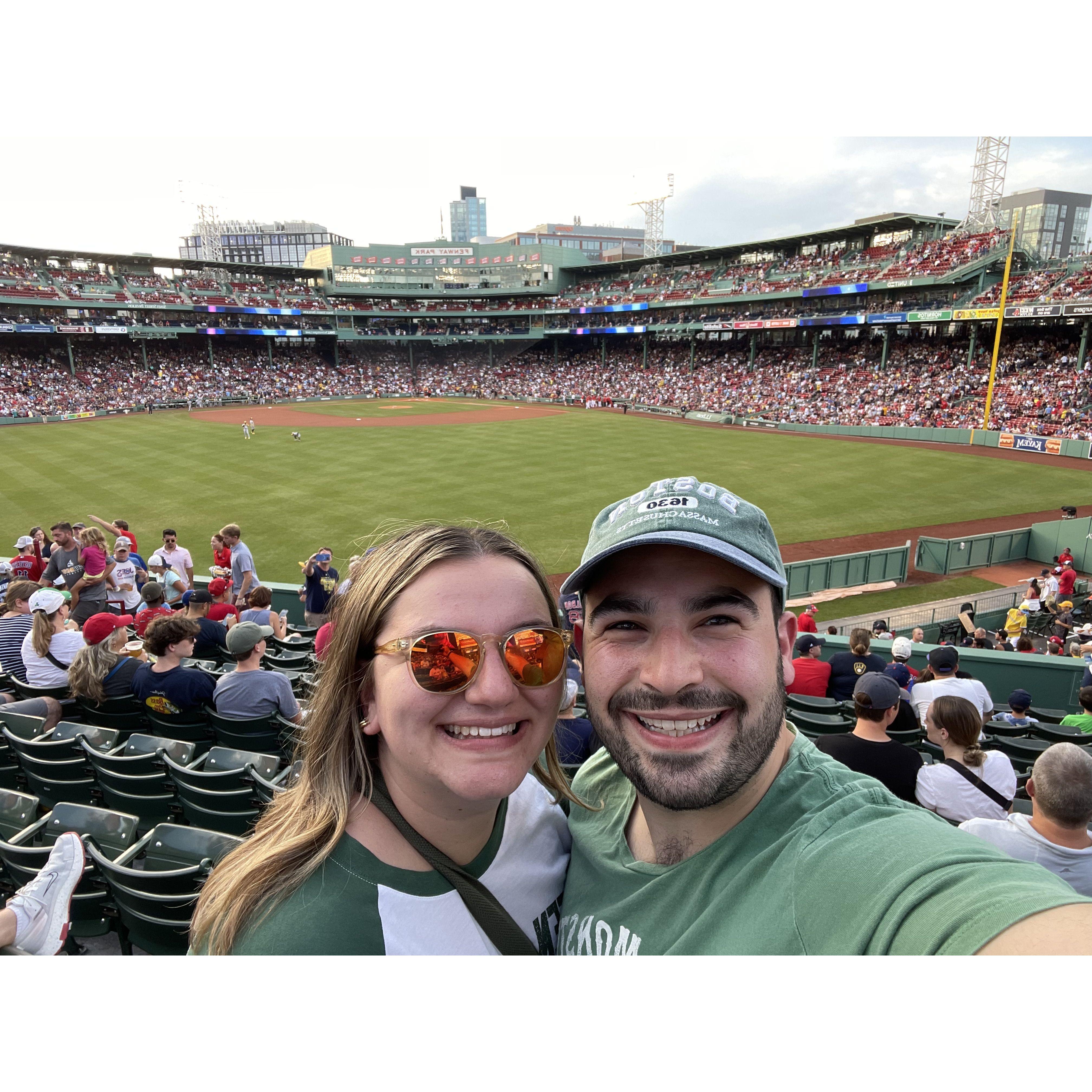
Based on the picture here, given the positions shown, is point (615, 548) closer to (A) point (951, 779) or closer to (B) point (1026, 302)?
(A) point (951, 779)

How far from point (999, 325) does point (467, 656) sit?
148 ft

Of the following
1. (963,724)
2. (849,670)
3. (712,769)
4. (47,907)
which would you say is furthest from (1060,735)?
(47,907)

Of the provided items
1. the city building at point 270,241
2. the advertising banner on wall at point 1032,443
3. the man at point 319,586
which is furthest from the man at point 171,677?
the city building at point 270,241

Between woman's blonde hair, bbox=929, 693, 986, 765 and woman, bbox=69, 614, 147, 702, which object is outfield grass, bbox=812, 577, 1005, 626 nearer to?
woman's blonde hair, bbox=929, 693, 986, 765

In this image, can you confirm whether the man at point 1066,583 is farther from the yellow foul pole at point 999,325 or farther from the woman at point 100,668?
the yellow foul pole at point 999,325

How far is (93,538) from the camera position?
11188 mm

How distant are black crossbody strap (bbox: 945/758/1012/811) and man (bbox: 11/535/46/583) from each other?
515 inches

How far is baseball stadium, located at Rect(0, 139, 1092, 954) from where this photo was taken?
5285 mm

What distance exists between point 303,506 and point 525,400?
4047 cm

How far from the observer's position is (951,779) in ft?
15.1

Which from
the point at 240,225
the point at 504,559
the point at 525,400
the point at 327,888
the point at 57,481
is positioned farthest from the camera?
the point at 240,225

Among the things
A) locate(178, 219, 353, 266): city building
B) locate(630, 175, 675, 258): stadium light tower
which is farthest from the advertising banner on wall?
locate(178, 219, 353, 266): city building

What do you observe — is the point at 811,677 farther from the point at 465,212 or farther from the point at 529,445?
the point at 465,212

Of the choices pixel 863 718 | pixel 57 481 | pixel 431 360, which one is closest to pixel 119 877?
pixel 863 718
